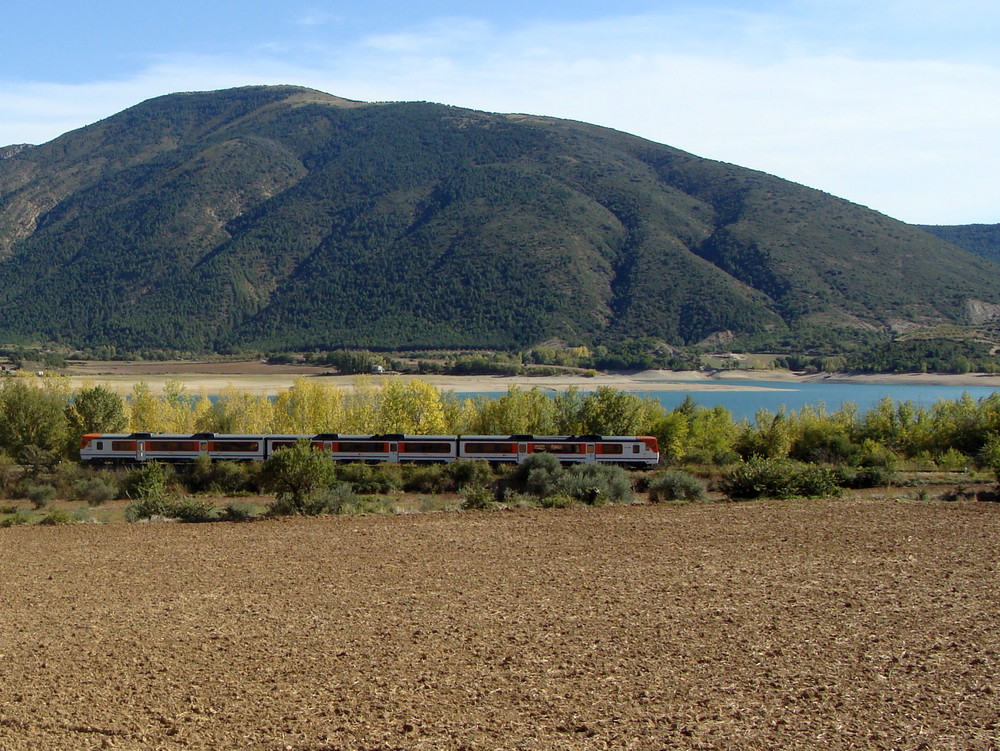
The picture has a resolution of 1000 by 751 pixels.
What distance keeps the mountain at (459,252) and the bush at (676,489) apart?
305 ft

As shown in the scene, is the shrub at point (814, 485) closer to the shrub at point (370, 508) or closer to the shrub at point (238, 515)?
the shrub at point (370, 508)

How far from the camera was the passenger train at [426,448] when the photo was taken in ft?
111

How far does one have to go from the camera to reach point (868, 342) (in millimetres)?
110250

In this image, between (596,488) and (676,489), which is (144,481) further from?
(676,489)

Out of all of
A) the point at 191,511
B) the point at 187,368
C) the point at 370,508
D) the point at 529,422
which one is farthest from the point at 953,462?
the point at 187,368

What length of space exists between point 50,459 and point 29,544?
1953 centimetres

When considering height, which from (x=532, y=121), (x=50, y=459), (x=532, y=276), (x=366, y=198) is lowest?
(x=50, y=459)

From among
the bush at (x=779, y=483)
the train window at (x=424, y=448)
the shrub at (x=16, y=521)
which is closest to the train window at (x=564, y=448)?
the train window at (x=424, y=448)

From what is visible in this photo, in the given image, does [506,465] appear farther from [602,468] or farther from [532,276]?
[532,276]

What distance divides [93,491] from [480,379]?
6410cm

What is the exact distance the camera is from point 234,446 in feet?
115

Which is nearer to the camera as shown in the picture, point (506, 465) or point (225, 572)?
point (225, 572)

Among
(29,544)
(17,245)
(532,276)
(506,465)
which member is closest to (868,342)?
(532,276)

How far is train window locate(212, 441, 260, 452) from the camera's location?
114 feet
